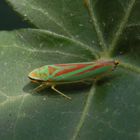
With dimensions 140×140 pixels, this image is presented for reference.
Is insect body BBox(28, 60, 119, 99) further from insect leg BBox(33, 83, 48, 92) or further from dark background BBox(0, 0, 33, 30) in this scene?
dark background BBox(0, 0, 33, 30)

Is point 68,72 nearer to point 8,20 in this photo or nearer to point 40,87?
point 40,87

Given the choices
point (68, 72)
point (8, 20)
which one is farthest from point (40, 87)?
point (8, 20)

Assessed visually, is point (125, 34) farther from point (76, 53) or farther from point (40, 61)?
point (40, 61)

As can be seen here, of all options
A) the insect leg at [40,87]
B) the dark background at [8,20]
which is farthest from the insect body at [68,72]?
the dark background at [8,20]

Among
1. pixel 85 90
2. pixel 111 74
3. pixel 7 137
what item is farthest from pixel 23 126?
pixel 111 74

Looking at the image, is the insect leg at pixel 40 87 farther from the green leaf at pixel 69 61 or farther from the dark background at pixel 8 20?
the dark background at pixel 8 20

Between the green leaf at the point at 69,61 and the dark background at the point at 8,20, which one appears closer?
the green leaf at the point at 69,61
